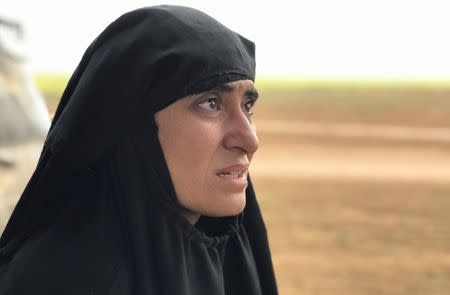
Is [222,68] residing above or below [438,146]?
above

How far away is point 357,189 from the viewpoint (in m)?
6.73

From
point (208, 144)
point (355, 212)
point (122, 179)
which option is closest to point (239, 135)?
point (208, 144)

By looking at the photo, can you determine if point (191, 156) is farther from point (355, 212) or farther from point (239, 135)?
point (355, 212)

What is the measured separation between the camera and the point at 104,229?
3.07 ft

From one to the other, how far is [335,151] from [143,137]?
28.4ft

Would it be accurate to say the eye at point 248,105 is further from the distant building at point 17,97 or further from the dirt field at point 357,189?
the dirt field at point 357,189

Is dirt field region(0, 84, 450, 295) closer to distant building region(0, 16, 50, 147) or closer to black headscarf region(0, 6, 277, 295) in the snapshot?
distant building region(0, 16, 50, 147)

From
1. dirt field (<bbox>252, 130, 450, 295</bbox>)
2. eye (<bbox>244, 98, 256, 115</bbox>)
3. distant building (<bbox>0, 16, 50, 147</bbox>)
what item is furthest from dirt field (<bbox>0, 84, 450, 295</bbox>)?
eye (<bbox>244, 98, 256, 115</bbox>)

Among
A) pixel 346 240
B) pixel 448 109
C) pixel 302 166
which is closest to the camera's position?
pixel 346 240

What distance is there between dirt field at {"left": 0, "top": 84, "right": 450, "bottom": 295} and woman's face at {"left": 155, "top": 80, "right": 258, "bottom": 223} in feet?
9.89

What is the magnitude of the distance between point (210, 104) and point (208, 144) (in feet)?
0.17

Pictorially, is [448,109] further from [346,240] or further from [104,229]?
[104,229]

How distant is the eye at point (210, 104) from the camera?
3.10 ft

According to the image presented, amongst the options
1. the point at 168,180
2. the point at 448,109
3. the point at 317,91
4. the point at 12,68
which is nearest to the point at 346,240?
the point at 12,68
